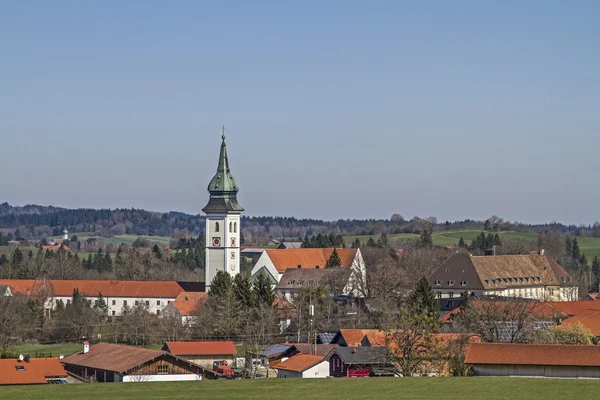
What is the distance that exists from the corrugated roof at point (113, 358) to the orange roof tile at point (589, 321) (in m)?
26.4

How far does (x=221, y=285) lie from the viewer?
100 metres

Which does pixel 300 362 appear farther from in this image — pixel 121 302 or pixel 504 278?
pixel 121 302

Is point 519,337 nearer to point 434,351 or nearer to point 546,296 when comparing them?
point 434,351

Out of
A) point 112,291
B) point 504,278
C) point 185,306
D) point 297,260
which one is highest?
point 297,260

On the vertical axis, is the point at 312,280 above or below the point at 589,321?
above

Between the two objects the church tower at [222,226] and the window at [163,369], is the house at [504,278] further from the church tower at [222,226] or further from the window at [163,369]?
the window at [163,369]

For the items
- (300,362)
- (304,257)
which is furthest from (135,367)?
(304,257)

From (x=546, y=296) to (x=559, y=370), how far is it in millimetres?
58998

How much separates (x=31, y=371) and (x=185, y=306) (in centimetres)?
3988

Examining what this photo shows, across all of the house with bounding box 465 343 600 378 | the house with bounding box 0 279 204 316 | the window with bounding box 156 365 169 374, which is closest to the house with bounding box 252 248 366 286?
the house with bounding box 0 279 204 316

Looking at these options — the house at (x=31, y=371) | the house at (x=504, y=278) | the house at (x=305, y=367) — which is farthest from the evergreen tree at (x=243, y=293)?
the house at (x=31, y=371)

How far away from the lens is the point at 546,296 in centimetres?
11938

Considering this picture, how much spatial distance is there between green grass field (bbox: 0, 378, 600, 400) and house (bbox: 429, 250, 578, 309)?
51.1 metres

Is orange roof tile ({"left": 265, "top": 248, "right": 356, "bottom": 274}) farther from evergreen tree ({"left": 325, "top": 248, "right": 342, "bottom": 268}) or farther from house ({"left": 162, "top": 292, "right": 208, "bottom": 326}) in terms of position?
house ({"left": 162, "top": 292, "right": 208, "bottom": 326})
